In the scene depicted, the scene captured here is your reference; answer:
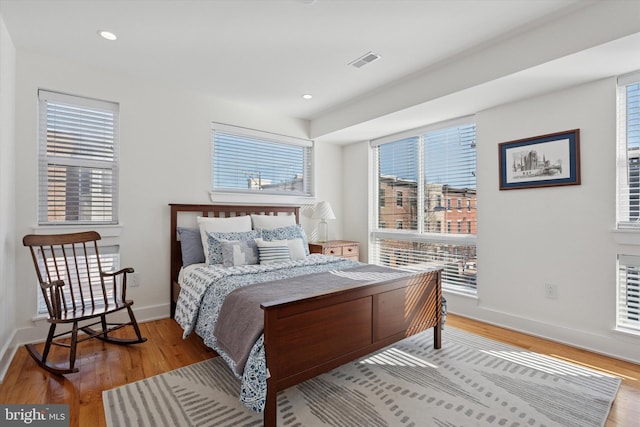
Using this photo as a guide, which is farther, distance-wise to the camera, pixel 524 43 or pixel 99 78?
pixel 99 78

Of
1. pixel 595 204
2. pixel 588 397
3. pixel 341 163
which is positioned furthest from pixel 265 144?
pixel 588 397

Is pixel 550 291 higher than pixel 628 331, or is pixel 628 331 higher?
pixel 550 291

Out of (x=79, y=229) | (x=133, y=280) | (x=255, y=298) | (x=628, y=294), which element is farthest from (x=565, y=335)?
(x=79, y=229)

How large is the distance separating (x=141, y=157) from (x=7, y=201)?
3.70 ft

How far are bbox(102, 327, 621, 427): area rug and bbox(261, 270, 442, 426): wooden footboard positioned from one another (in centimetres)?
22

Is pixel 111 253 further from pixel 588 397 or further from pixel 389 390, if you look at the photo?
pixel 588 397

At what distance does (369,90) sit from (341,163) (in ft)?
5.55

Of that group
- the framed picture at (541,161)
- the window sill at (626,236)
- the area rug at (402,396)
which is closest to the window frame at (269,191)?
the area rug at (402,396)

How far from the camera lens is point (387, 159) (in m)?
4.60

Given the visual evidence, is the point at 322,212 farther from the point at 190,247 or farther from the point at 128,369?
the point at 128,369

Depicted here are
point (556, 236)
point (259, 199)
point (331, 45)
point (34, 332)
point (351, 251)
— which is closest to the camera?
point (331, 45)

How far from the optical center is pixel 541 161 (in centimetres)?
293

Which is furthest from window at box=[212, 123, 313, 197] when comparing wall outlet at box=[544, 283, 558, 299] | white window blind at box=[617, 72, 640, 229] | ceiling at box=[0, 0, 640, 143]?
white window blind at box=[617, 72, 640, 229]

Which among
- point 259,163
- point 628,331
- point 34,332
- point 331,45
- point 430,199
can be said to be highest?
point 331,45
